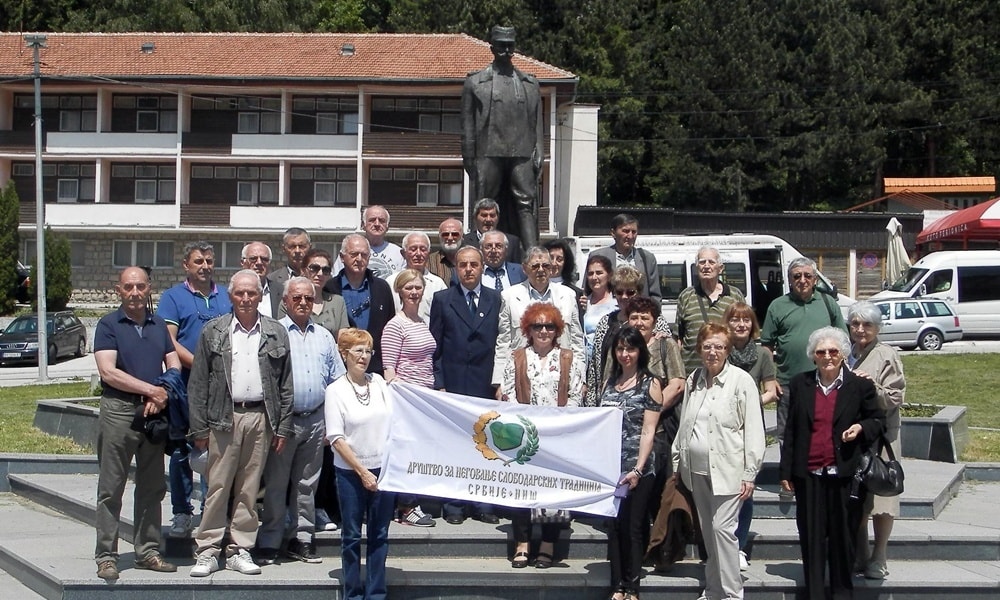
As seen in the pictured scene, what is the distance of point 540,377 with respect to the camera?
8.09 m

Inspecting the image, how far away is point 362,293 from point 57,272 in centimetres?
3481

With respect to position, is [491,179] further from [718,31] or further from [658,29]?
[658,29]

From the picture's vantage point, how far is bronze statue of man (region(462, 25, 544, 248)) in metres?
11.3

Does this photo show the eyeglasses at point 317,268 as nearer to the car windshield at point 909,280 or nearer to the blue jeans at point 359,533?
the blue jeans at point 359,533

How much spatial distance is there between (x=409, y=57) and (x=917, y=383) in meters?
29.3

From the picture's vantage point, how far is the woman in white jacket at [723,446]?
743 centimetres

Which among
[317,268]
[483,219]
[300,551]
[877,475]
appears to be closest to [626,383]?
[877,475]

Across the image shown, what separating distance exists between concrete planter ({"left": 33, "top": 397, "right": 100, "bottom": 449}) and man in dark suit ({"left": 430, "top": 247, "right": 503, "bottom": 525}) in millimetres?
5266

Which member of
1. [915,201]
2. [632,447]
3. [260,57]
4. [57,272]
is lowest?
A: [632,447]

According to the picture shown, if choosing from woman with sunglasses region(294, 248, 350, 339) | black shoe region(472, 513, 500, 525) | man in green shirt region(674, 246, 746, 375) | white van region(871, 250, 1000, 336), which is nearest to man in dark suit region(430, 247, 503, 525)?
woman with sunglasses region(294, 248, 350, 339)

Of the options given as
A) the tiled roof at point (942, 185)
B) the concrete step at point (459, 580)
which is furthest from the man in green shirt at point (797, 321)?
the tiled roof at point (942, 185)

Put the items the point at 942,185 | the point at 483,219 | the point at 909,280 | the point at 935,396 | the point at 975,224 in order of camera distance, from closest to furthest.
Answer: the point at 483,219 → the point at 935,396 → the point at 909,280 → the point at 975,224 → the point at 942,185

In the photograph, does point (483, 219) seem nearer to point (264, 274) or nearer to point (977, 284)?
point (264, 274)

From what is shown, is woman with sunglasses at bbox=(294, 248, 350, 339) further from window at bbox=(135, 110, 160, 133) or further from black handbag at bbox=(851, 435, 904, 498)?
window at bbox=(135, 110, 160, 133)
